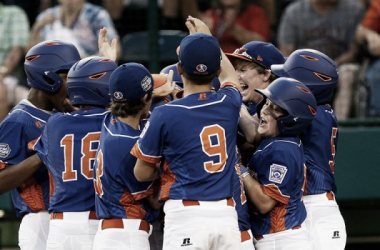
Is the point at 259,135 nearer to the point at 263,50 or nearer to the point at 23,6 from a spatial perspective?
the point at 263,50

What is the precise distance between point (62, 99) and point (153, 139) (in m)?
1.13

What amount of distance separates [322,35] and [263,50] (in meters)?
3.20

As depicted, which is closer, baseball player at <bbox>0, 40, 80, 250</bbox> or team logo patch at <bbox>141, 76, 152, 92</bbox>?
team logo patch at <bbox>141, 76, 152, 92</bbox>

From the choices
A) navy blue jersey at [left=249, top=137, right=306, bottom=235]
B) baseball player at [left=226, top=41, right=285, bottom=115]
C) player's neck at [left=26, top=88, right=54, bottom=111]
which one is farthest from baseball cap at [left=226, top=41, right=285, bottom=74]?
player's neck at [left=26, top=88, right=54, bottom=111]

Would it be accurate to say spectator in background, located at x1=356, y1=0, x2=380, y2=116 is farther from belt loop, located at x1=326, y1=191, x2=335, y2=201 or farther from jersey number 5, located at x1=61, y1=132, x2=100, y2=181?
jersey number 5, located at x1=61, y1=132, x2=100, y2=181

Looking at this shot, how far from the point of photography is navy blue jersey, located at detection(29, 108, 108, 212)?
201 inches

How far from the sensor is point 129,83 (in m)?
4.79

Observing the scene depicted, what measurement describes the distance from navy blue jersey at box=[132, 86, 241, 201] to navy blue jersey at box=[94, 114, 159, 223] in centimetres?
19

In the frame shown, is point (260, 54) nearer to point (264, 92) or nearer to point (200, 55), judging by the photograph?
point (264, 92)

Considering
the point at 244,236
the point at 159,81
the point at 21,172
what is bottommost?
the point at 244,236

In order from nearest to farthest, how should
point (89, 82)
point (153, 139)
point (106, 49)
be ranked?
point (153, 139), point (89, 82), point (106, 49)

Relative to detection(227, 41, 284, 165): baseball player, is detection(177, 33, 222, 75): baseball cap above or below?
above

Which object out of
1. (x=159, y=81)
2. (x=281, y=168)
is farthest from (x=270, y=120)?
(x=159, y=81)

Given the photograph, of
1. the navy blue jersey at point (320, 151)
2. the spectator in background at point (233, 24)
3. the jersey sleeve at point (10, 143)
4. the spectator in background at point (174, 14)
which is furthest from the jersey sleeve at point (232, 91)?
the spectator in background at point (174, 14)
